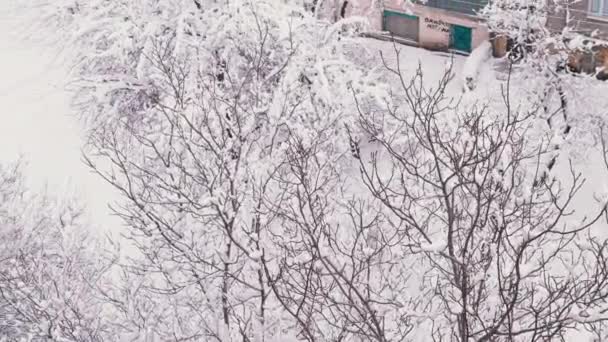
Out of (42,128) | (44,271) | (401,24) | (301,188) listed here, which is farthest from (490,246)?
(42,128)

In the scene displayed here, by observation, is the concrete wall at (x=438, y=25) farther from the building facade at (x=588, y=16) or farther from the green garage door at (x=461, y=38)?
the building facade at (x=588, y=16)

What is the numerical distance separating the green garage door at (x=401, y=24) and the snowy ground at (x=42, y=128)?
10735 mm

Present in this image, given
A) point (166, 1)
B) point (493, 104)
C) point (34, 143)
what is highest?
point (166, 1)

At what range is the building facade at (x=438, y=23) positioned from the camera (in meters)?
25.6

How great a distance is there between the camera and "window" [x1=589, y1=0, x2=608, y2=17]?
21234 millimetres

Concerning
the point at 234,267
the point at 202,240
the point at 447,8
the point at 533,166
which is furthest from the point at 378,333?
the point at 447,8

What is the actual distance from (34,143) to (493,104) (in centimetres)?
1464

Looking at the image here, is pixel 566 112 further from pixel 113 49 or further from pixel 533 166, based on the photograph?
pixel 113 49

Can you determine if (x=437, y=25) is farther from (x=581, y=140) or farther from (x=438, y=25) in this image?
(x=581, y=140)

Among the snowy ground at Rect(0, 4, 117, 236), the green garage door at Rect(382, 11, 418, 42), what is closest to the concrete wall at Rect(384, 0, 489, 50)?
the green garage door at Rect(382, 11, 418, 42)

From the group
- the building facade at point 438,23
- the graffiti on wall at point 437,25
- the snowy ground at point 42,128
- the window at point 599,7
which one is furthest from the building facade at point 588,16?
the snowy ground at point 42,128

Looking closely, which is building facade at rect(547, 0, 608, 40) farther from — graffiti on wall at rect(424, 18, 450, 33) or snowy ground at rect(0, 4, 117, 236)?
snowy ground at rect(0, 4, 117, 236)

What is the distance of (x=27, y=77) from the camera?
30.8m

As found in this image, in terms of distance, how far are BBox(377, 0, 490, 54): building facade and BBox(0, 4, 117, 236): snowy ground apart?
1035cm
